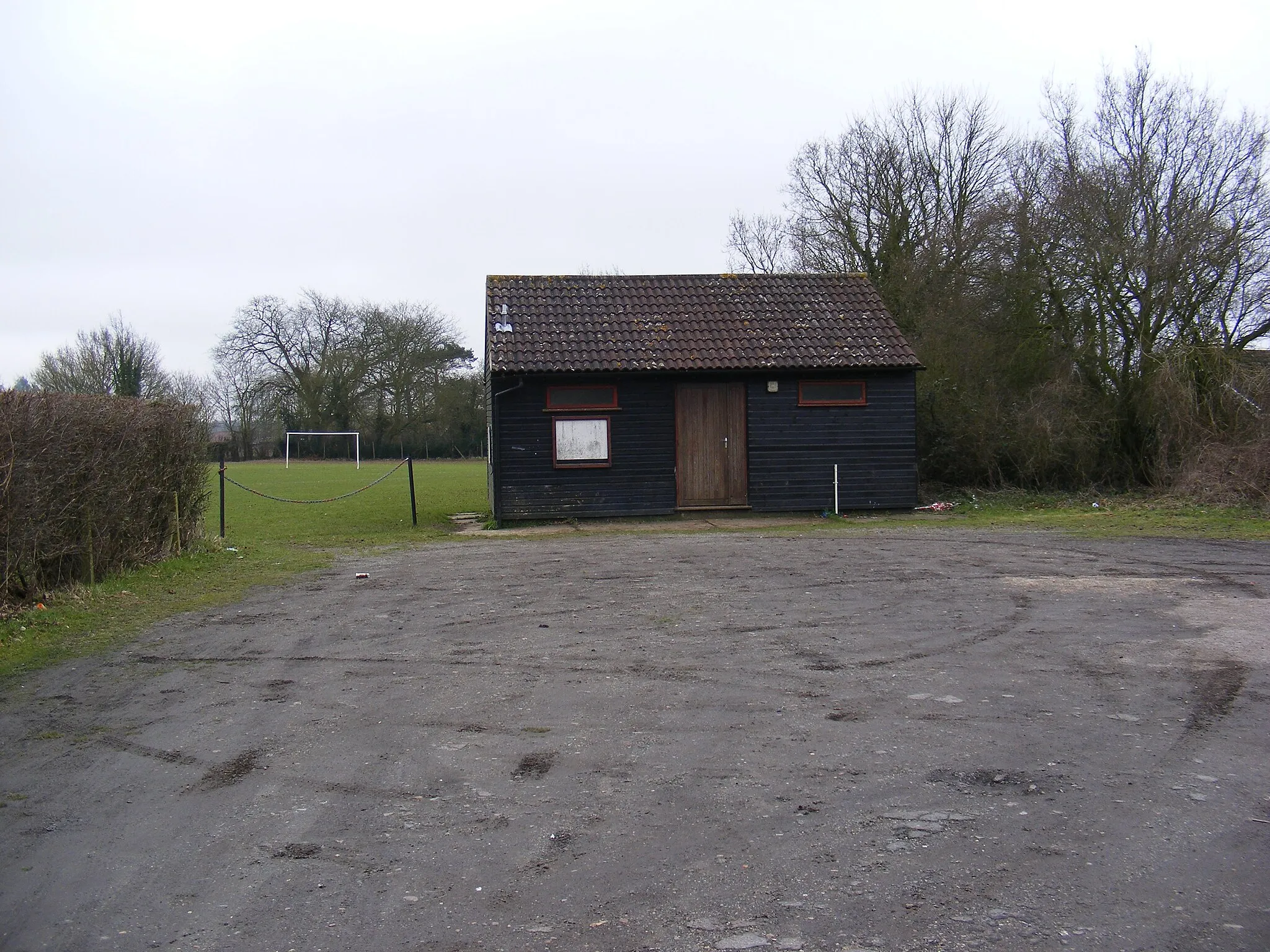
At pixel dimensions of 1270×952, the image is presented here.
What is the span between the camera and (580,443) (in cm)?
1856

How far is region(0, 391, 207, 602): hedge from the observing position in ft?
28.8

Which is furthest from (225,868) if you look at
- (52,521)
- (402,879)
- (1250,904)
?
(52,521)

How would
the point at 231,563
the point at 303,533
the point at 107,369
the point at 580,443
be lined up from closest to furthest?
the point at 231,563 → the point at 303,533 → the point at 580,443 → the point at 107,369

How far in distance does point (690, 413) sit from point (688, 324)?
202 cm

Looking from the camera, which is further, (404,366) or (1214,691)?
(404,366)

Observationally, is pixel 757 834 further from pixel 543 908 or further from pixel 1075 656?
pixel 1075 656

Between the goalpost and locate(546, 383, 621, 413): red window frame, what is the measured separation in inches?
1455

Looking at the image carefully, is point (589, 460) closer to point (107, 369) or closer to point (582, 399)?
point (582, 399)

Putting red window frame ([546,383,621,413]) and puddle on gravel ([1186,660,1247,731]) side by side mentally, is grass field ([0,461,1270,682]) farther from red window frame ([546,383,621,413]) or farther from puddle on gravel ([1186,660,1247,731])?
puddle on gravel ([1186,660,1247,731])

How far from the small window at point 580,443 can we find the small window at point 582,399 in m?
0.21

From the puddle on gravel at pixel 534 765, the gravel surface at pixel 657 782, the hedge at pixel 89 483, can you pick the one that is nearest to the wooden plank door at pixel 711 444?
the hedge at pixel 89 483

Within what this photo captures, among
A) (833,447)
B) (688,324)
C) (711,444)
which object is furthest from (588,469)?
(833,447)

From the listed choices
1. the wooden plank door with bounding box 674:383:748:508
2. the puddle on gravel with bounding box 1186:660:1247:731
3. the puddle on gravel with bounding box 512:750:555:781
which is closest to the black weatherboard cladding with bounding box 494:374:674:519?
the wooden plank door with bounding box 674:383:748:508

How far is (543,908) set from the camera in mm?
3453
